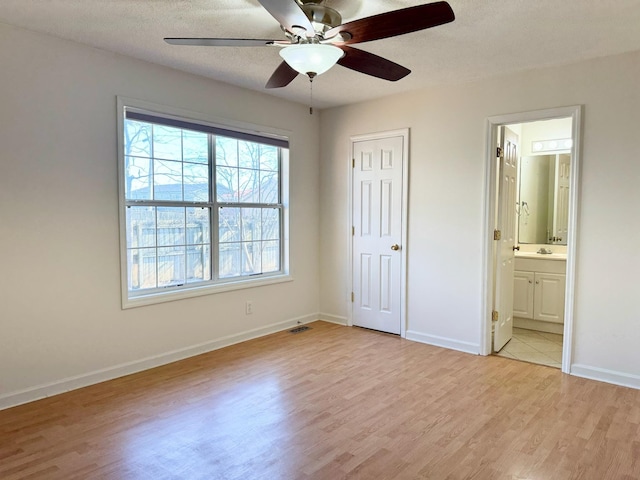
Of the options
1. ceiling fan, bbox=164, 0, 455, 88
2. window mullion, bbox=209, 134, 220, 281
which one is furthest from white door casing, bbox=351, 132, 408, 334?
ceiling fan, bbox=164, 0, 455, 88

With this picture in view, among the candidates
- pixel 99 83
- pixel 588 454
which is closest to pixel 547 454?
pixel 588 454

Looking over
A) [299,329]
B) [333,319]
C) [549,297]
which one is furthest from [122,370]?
[549,297]

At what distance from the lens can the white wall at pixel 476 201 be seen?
126 inches

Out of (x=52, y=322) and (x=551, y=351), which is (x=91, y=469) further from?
(x=551, y=351)

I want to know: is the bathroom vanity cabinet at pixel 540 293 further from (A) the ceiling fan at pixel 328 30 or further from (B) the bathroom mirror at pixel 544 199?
(A) the ceiling fan at pixel 328 30

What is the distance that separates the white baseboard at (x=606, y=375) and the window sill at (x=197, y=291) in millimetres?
2764

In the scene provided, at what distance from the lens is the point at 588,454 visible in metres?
2.31

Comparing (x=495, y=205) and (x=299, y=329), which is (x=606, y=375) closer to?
(x=495, y=205)

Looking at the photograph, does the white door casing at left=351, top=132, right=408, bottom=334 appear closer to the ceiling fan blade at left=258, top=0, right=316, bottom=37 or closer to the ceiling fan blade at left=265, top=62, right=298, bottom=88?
the ceiling fan blade at left=265, top=62, right=298, bottom=88

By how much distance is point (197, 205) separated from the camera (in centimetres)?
389

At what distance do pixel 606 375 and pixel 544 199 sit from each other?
2.25 metres

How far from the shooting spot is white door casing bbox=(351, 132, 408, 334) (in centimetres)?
442

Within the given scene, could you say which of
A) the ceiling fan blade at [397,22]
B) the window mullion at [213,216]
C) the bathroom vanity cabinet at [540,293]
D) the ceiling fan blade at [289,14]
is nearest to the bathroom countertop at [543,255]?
the bathroom vanity cabinet at [540,293]

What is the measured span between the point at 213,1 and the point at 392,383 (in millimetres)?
2764
